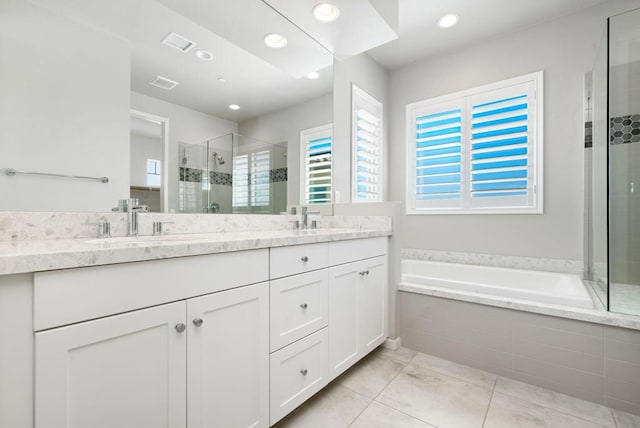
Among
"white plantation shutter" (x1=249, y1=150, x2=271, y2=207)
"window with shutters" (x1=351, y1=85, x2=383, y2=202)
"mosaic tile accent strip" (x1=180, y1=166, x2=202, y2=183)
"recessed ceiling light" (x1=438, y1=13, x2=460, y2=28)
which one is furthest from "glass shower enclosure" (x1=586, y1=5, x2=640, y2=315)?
"mosaic tile accent strip" (x1=180, y1=166, x2=202, y2=183)

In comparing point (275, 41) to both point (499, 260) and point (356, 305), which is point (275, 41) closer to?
point (356, 305)

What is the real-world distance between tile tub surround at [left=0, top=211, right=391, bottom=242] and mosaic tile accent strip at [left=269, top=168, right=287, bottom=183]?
0.83 ft

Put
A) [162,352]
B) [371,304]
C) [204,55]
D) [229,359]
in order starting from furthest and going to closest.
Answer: [371,304]
[204,55]
[229,359]
[162,352]

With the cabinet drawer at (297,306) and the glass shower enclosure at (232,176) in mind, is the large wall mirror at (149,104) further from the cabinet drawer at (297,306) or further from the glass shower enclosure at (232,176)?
the cabinet drawer at (297,306)

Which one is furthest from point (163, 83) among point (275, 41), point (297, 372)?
point (297, 372)

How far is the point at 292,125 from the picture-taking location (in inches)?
83.4

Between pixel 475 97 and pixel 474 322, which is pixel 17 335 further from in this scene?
pixel 475 97

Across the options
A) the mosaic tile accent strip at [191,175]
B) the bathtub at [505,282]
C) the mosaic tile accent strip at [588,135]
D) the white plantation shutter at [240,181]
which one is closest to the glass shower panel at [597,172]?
the mosaic tile accent strip at [588,135]

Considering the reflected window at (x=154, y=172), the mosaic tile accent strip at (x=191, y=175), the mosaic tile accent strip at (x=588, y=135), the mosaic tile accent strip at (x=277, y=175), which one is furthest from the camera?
the mosaic tile accent strip at (x=588, y=135)

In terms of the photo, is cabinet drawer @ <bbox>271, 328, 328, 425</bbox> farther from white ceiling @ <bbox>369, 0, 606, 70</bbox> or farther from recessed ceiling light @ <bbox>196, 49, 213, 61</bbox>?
white ceiling @ <bbox>369, 0, 606, 70</bbox>

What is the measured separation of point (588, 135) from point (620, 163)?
2.08 feet

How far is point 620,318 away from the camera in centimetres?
146

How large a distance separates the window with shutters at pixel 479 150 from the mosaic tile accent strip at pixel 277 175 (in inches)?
61.9

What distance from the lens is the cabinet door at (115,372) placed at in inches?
26.8
